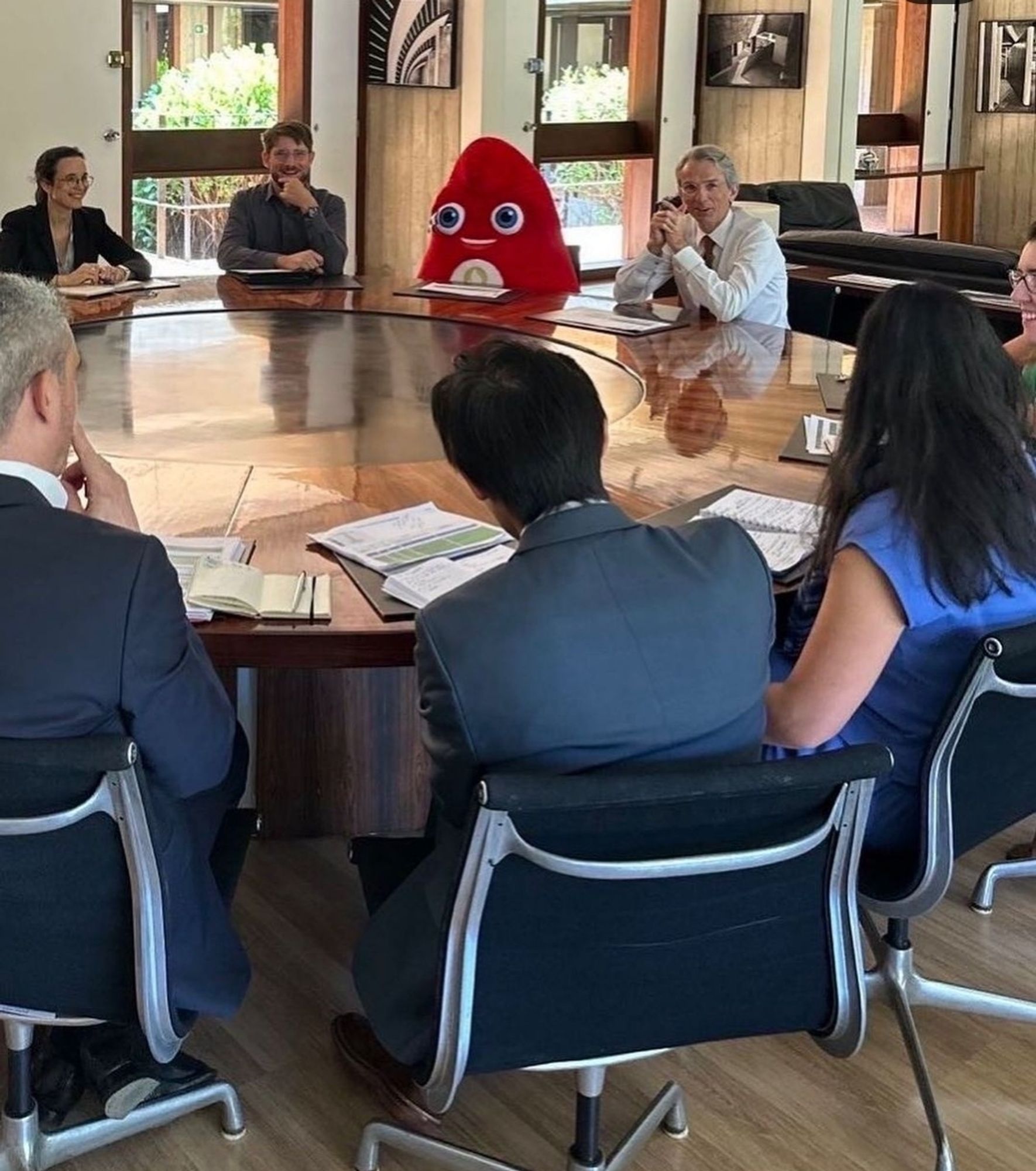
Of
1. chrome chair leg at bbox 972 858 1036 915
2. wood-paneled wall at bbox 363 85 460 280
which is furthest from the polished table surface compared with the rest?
wood-paneled wall at bbox 363 85 460 280

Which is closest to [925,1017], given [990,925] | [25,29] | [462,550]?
[990,925]

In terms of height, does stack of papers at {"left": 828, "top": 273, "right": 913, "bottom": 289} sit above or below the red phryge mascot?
below

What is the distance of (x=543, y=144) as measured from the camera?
9336 mm

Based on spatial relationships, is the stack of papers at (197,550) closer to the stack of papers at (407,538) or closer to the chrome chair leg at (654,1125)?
the stack of papers at (407,538)

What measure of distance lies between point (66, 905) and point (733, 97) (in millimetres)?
9318

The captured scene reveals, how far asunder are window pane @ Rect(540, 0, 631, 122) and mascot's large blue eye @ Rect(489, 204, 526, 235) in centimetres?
395

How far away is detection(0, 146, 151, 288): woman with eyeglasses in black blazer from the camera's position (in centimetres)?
538

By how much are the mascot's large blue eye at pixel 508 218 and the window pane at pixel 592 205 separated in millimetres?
4168

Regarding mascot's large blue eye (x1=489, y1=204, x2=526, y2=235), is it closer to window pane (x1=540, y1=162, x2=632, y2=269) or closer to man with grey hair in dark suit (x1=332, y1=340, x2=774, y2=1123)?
man with grey hair in dark suit (x1=332, y1=340, x2=774, y2=1123)

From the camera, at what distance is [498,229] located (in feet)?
18.5

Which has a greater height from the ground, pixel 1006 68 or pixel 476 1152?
pixel 1006 68

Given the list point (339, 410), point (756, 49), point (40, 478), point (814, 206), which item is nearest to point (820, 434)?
point (339, 410)

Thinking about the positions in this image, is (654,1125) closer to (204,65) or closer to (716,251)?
(716,251)

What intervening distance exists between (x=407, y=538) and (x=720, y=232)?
257cm
